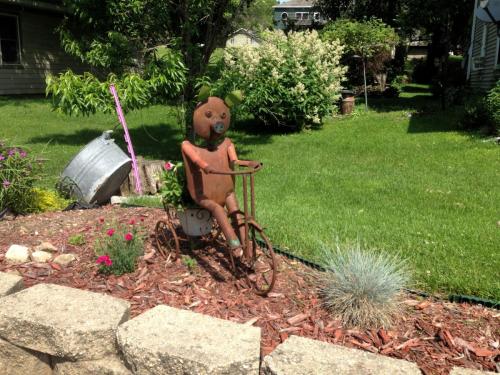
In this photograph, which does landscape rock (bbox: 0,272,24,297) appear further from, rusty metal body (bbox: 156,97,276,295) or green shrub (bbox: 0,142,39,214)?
green shrub (bbox: 0,142,39,214)

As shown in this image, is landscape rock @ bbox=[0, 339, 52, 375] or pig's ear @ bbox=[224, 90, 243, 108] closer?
landscape rock @ bbox=[0, 339, 52, 375]

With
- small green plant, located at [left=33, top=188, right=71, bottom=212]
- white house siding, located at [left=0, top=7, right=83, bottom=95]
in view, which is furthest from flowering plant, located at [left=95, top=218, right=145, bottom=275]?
white house siding, located at [left=0, top=7, right=83, bottom=95]

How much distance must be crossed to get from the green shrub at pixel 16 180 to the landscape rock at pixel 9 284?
1.57m

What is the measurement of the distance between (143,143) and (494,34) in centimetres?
1065

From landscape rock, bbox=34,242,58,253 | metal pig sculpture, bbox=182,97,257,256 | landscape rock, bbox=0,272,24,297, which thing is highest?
metal pig sculpture, bbox=182,97,257,256

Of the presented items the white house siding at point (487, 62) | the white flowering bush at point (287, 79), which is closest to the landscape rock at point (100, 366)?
the white flowering bush at point (287, 79)

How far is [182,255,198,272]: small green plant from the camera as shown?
3.35 meters

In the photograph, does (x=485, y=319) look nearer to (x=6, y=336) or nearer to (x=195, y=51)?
(x=6, y=336)

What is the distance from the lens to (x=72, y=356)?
244 cm

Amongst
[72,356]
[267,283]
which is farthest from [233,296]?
[72,356]

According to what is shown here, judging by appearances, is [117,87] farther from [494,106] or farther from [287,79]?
[494,106]

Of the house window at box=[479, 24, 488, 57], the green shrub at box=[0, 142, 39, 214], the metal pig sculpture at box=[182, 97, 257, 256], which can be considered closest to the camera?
the metal pig sculpture at box=[182, 97, 257, 256]

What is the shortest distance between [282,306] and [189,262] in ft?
2.65

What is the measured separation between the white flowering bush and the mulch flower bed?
7236mm
